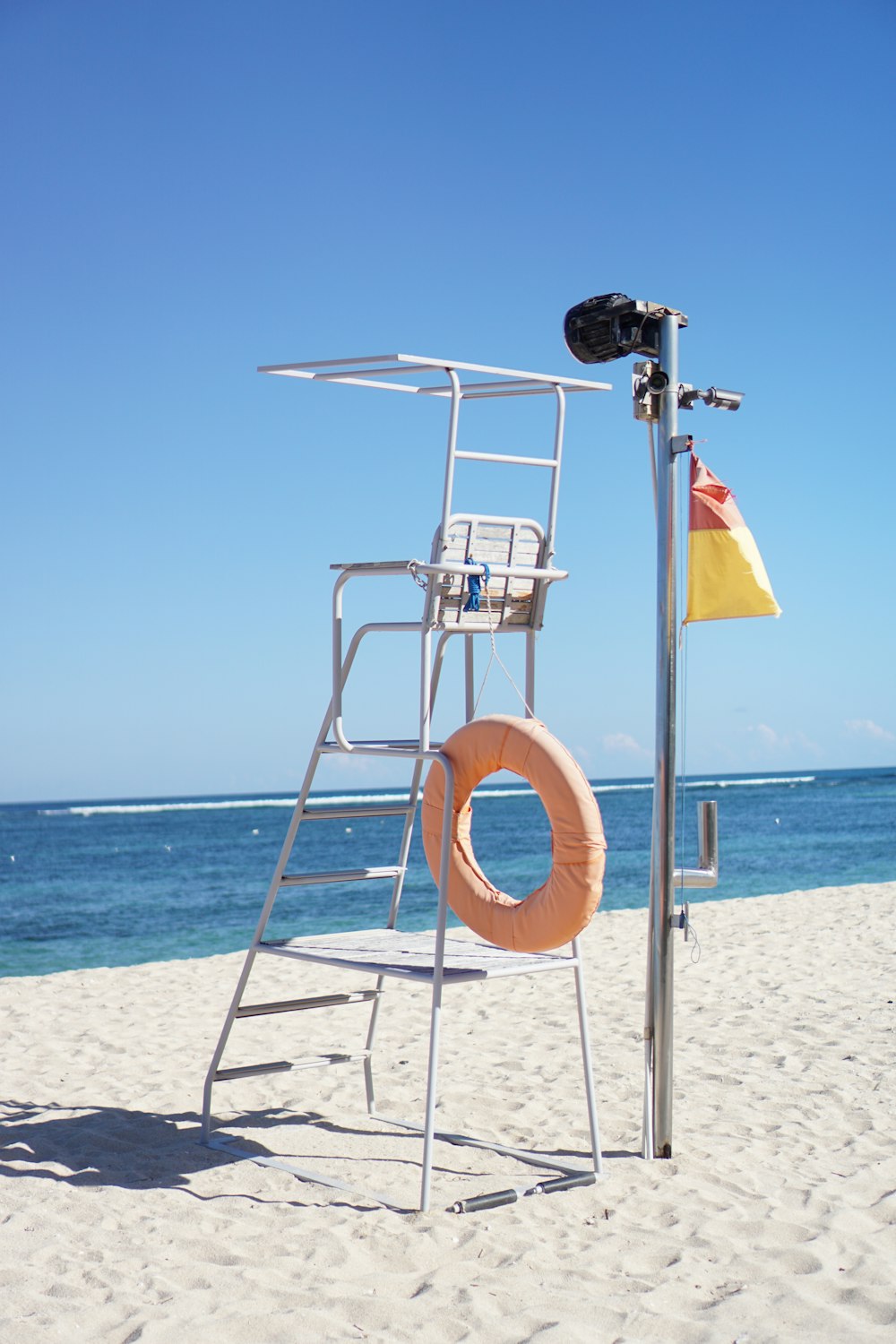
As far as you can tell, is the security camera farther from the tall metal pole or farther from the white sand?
the white sand

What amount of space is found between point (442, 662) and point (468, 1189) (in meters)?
1.61

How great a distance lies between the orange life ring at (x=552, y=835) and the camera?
326cm

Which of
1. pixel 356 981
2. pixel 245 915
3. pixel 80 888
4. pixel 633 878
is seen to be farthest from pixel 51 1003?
pixel 80 888

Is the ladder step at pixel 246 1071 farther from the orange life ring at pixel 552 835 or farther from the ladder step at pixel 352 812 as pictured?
the orange life ring at pixel 552 835

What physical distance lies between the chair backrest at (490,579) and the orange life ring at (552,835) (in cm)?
35

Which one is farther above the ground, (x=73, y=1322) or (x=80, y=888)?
(x=80, y=888)

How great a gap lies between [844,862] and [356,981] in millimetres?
16835

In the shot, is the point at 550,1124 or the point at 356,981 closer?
the point at 550,1124

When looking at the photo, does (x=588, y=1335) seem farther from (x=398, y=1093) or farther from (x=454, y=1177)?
(x=398, y=1093)

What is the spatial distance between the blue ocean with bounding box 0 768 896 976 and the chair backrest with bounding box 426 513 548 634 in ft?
3.01

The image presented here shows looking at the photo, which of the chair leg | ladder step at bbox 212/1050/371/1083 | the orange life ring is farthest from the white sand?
the orange life ring

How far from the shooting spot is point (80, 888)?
23.7 metres

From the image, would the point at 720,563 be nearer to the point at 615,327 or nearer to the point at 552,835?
the point at 615,327

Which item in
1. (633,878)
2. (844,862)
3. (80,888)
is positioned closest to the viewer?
(633,878)
